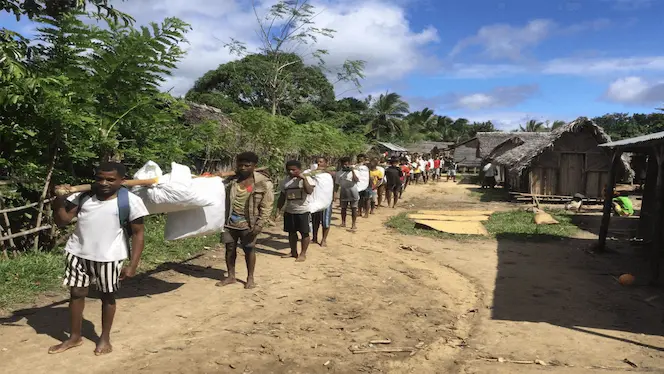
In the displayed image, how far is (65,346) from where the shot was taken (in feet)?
11.9

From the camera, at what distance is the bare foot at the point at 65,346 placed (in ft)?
11.7

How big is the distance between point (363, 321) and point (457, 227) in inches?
258

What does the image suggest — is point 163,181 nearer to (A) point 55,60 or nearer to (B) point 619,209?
(A) point 55,60

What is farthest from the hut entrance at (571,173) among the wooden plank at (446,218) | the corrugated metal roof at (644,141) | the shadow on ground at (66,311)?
the shadow on ground at (66,311)

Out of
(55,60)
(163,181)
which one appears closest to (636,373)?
(163,181)

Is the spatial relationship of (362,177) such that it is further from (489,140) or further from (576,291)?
(489,140)

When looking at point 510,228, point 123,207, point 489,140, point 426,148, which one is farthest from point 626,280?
point 426,148

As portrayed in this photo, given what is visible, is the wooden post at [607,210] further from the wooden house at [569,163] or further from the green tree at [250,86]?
the green tree at [250,86]

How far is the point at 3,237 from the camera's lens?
5.45 meters

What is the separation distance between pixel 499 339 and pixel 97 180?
11.8 ft

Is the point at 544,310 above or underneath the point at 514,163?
underneath

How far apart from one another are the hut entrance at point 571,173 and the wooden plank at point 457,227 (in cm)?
719

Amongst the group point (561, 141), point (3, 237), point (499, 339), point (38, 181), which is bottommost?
point (499, 339)

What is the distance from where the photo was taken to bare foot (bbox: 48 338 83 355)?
3.57 m
